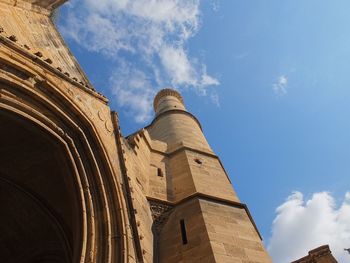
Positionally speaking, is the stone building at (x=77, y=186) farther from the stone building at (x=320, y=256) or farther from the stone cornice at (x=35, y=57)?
the stone building at (x=320, y=256)

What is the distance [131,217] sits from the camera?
5668mm

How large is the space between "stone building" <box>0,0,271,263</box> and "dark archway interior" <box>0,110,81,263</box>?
0.08ft

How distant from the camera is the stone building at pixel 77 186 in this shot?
17.8 feet

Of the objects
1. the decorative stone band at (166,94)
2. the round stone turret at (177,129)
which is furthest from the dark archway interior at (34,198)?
the decorative stone band at (166,94)

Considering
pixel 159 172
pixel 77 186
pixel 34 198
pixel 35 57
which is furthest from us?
pixel 159 172

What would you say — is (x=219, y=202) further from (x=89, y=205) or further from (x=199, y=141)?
(x=199, y=141)

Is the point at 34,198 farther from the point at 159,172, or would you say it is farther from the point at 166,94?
the point at 166,94

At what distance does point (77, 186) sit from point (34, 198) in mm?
2055

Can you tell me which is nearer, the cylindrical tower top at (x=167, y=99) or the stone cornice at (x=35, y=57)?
the stone cornice at (x=35, y=57)

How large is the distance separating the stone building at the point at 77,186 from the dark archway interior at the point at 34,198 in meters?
0.02

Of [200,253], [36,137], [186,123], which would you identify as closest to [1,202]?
[36,137]

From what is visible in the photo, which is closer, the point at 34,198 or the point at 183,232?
the point at 183,232

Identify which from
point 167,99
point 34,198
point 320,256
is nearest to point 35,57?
point 34,198

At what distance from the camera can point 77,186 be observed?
5.65m
